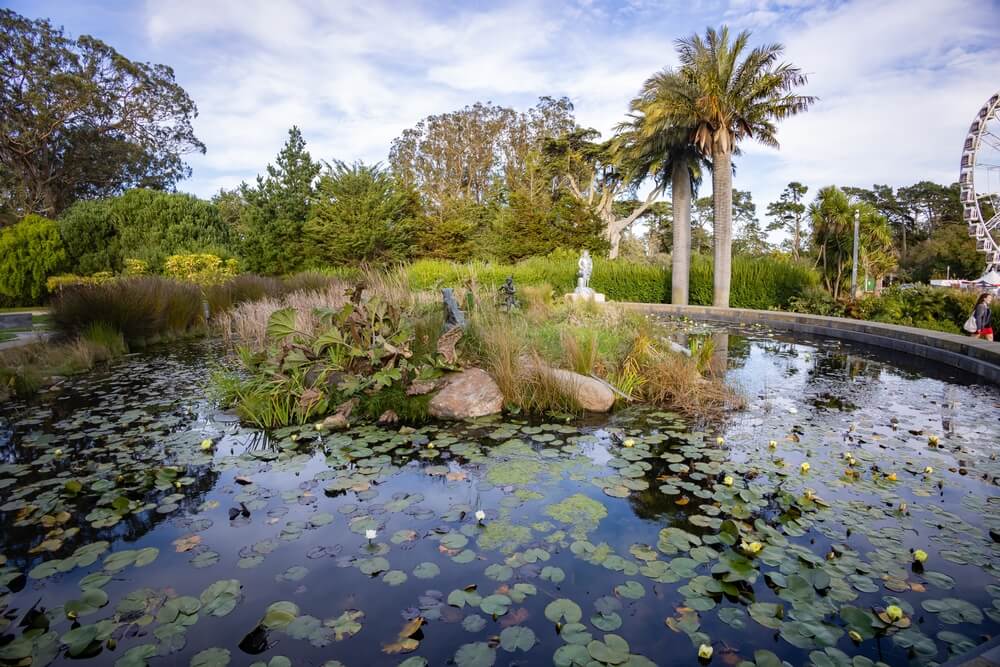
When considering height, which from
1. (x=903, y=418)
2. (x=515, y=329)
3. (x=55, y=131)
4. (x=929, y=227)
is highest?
Result: (x=55, y=131)

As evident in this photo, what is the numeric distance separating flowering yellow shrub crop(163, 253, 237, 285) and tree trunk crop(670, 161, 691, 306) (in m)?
12.7

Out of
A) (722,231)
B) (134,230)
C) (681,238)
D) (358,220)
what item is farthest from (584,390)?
(134,230)

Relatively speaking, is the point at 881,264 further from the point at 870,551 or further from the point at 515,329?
the point at 870,551

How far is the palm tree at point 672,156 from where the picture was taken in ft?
50.0

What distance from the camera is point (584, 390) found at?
17.0ft

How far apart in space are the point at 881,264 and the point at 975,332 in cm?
1031

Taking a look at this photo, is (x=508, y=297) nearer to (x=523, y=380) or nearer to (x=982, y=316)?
→ (x=523, y=380)

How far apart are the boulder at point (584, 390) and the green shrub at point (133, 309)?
6.60 metres

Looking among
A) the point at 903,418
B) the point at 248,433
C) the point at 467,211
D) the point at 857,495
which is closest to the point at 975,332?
the point at 903,418

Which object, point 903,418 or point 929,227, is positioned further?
point 929,227

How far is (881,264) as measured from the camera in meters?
17.4

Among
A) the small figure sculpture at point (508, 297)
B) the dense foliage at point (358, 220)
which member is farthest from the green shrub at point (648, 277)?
the small figure sculpture at point (508, 297)

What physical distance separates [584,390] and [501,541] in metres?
2.67

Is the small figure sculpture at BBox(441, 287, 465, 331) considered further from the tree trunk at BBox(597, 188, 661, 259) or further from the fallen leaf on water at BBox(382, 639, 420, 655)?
the tree trunk at BBox(597, 188, 661, 259)
